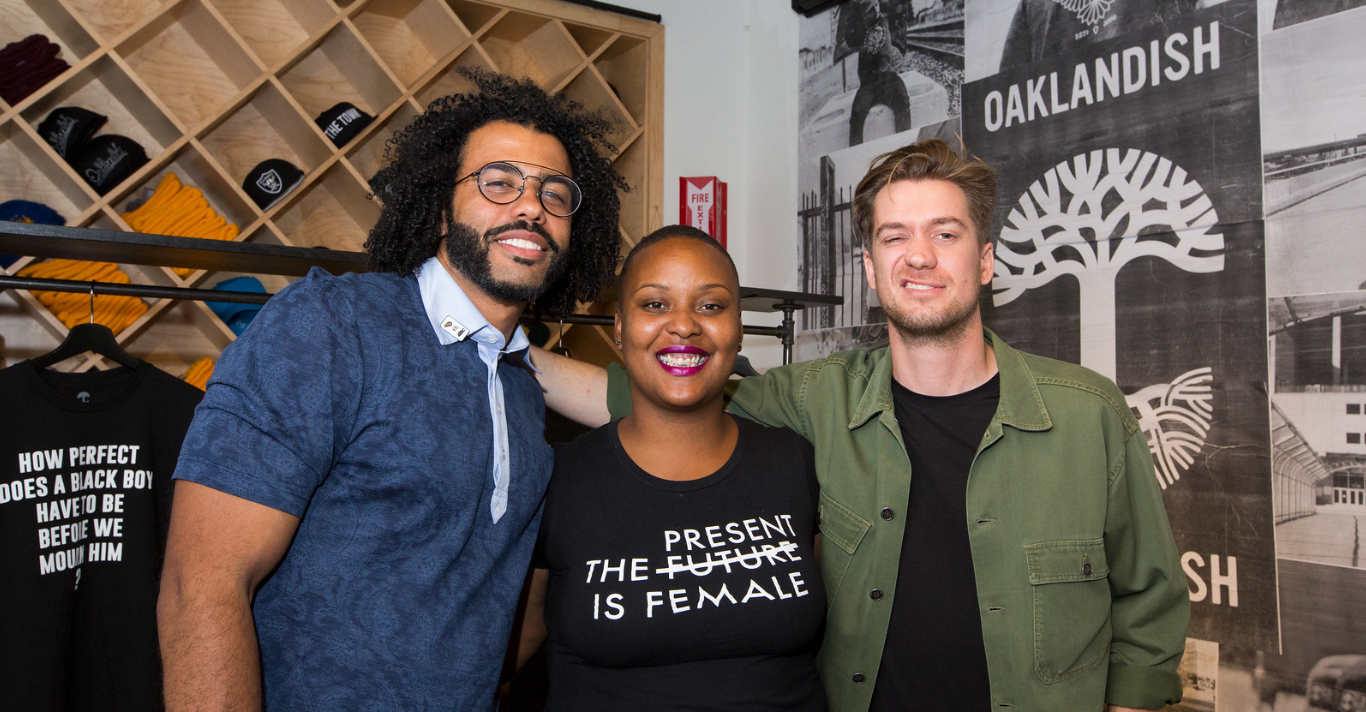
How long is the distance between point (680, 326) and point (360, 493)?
0.60 meters

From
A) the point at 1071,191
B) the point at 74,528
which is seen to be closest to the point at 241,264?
the point at 74,528

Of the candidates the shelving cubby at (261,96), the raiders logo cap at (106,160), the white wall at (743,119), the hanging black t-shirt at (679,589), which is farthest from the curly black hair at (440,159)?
the white wall at (743,119)

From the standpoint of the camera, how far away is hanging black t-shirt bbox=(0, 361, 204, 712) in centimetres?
159

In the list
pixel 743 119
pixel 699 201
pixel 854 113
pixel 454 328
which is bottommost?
pixel 454 328

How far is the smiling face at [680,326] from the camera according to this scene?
1486 mm

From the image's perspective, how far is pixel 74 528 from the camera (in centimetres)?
167

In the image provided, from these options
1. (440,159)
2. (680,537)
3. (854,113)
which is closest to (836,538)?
(680,537)

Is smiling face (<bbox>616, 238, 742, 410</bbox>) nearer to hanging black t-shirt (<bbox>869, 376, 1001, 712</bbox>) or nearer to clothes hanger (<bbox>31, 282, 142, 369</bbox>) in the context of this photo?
hanging black t-shirt (<bbox>869, 376, 1001, 712</bbox>)

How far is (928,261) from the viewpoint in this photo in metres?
1.59

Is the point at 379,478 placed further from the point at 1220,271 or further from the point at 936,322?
the point at 1220,271

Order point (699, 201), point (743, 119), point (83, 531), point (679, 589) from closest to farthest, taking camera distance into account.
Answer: point (679, 589)
point (83, 531)
point (699, 201)
point (743, 119)

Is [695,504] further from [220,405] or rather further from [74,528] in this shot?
[74,528]

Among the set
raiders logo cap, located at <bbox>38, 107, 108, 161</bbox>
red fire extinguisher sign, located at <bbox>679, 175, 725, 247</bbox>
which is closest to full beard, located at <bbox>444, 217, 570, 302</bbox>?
raiders logo cap, located at <bbox>38, 107, 108, 161</bbox>

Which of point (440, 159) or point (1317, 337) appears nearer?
point (440, 159)
